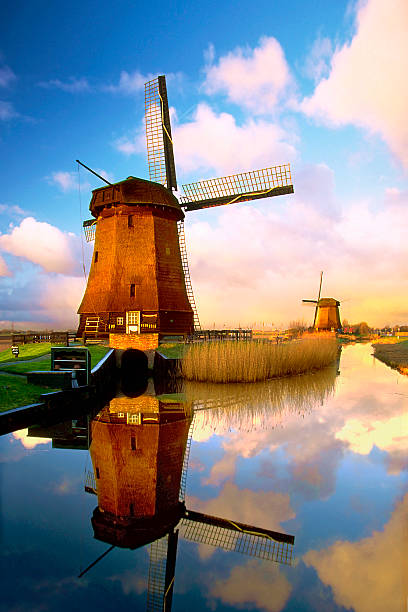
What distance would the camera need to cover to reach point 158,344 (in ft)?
67.0

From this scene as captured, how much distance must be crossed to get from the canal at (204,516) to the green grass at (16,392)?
730 millimetres

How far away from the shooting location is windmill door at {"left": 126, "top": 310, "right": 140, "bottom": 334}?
21391 millimetres

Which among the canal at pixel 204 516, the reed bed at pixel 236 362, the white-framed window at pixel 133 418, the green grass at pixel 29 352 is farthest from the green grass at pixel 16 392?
the green grass at pixel 29 352

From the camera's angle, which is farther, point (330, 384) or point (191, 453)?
point (330, 384)

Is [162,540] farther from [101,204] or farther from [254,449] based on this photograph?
[101,204]

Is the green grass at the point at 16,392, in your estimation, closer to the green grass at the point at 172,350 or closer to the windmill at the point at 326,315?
the green grass at the point at 172,350

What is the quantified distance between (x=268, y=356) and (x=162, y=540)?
1274cm

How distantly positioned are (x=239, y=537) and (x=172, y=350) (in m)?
16.0

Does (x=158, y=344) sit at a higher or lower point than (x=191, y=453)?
higher

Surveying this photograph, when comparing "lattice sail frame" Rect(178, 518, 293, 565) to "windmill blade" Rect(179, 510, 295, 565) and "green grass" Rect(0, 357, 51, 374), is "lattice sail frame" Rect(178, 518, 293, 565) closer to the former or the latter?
"windmill blade" Rect(179, 510, 295, 565)

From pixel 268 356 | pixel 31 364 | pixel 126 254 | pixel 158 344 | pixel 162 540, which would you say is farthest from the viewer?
pixel 126 254

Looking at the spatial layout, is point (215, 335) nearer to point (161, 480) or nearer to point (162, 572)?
point (161, 480)

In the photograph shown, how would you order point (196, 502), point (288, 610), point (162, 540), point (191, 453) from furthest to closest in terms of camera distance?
point (191, 453) < point (196, 502) < point (162, 540) < point (288, 610)

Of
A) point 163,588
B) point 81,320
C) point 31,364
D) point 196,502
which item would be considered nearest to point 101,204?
point 81,320
